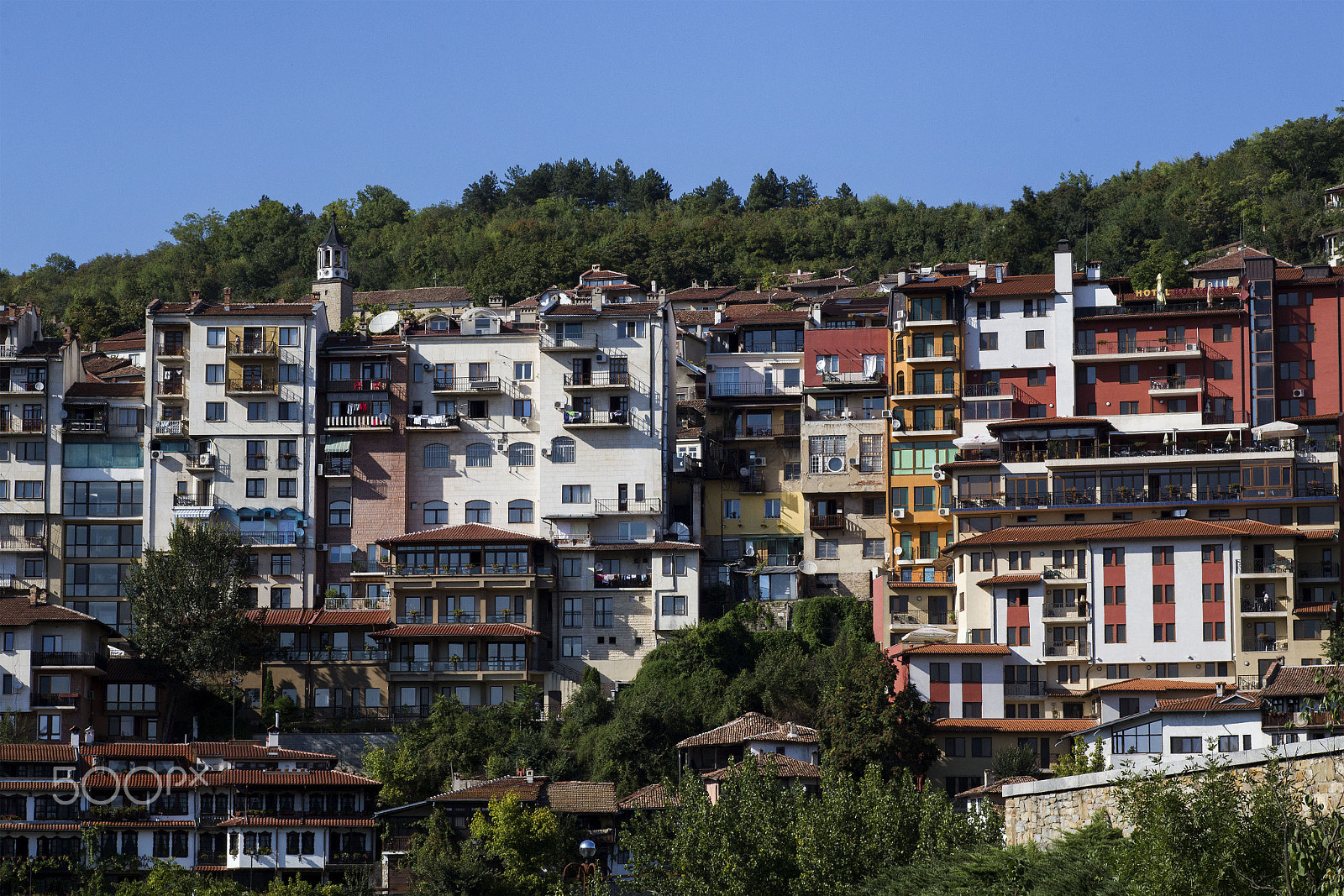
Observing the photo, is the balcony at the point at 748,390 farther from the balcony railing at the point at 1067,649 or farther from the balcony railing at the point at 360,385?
the balcony railing at the point at 1067,649

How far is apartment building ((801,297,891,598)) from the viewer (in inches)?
3263

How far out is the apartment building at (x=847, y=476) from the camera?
272ft

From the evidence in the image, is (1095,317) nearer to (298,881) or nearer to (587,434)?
(587,434)

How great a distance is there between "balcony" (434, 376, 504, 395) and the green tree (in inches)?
533

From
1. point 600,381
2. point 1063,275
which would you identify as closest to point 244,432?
point 600,381

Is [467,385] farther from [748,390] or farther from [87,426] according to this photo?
[87,426]

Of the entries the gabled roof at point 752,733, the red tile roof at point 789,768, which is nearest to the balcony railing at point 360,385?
the gabled roof at point 752,733

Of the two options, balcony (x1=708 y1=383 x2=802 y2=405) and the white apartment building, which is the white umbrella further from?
the white apartment building

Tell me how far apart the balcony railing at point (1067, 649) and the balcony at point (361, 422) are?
110 ft

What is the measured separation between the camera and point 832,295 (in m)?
102

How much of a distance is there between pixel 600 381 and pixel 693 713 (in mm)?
20397

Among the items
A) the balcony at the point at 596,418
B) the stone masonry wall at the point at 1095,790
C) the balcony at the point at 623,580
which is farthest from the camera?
the balcony at the point at 596,418

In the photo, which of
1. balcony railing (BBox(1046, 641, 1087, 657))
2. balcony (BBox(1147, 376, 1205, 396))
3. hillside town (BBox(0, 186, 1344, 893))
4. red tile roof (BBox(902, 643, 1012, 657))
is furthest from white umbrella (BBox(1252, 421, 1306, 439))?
red tile roof (BBox(902, 643, 1012, 657))

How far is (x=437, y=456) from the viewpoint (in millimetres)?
86125
